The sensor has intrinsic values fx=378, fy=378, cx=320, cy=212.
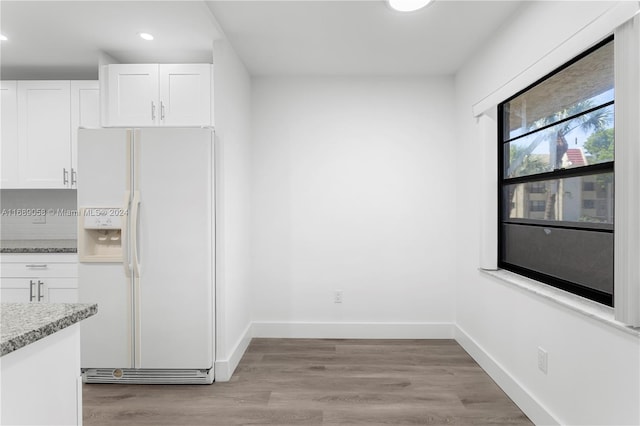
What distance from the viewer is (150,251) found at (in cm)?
277

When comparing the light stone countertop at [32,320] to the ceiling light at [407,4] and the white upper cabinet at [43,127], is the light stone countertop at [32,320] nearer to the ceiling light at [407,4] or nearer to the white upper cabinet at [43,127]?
the ceiling light at [407,4]

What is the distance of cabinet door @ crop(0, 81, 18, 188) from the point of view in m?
3.45

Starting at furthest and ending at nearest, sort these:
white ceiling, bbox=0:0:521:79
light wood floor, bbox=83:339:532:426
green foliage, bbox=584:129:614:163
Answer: white ceiling, bbox=0:0:521:79, light wood floor, bbox=83:339:532:426, green foliage, bbox=584:129:614:163

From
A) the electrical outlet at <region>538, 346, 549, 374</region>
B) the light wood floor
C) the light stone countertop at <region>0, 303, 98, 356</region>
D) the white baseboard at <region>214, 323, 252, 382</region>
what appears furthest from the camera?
the white baseboard at <region>214, 323, 252, 382</region>

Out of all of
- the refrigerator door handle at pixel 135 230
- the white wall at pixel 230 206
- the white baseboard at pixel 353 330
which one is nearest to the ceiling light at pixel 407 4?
→ the white wall at pixel 230 206

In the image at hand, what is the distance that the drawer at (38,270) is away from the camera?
3.18 metres

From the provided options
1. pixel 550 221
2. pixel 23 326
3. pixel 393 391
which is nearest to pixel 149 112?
pixel 23 326

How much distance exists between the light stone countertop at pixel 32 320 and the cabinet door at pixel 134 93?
7.48ft

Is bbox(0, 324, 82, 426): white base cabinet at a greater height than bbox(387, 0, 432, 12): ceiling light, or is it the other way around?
bbox(387, 0, 432, 12): ceiling light

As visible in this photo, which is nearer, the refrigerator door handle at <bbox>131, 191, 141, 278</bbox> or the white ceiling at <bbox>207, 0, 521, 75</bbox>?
the white ceiling at <bbox>207, 0, 521, 75</bbox>

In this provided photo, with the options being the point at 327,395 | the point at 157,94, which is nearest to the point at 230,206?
the point at 157,94

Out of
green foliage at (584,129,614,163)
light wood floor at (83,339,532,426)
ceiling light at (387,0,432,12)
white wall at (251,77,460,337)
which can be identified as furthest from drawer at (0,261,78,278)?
green foliage at (584,129,614,163)

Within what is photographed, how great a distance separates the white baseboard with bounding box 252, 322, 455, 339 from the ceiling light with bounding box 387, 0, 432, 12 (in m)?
2.83

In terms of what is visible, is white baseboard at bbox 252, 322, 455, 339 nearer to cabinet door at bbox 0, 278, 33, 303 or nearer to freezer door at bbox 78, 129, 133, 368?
freezer door at bbox 78, 129, 133, 368
